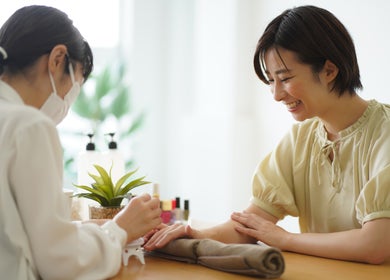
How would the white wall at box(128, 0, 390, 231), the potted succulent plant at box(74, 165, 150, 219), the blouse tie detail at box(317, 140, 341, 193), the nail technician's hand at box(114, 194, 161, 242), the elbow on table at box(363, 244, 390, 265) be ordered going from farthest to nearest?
the white wall at box(128, 0, 390, 231) < the blouse tie detail at box(317, 140, 341, 193) < the potted succulent plant at box(74, 165, 150, 219) < the elbow on table at box(363, 244, 390, 265) < the nail technician's hand at box(114, 194, 161, 242)

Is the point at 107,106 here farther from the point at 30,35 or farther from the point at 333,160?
the point at 30,35

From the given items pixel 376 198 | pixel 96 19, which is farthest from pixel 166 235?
pixel 96 19

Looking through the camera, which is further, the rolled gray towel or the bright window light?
the bright window light

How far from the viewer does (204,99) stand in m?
3.94

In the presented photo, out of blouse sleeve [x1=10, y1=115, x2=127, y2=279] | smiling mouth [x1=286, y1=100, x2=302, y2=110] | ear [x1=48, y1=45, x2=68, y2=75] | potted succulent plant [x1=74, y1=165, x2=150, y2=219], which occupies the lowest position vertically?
potted succulent plant [x1=74, y1=165, x2=150, y2=219]

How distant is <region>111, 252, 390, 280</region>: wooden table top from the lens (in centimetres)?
119

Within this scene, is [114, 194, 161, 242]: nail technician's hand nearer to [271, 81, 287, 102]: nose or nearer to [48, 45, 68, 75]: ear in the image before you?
[48, 45, 68, 75]: ear

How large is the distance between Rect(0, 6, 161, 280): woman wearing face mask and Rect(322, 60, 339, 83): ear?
0.74 meters

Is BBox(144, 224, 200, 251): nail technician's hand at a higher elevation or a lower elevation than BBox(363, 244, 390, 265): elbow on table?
higher

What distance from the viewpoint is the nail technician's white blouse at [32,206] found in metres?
0.98

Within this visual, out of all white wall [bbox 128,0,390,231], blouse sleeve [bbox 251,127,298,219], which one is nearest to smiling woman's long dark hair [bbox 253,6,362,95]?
blouse sleeve [bbox 251,127,298,219]

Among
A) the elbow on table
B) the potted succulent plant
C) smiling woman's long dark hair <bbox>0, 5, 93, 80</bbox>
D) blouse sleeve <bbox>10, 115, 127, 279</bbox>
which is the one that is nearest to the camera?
blouse sleeve <bbox>10, 115, 127, 279</bbox>

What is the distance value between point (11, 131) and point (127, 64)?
3.22 m

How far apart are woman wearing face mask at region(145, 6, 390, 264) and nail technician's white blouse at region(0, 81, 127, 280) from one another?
0.42 metres
